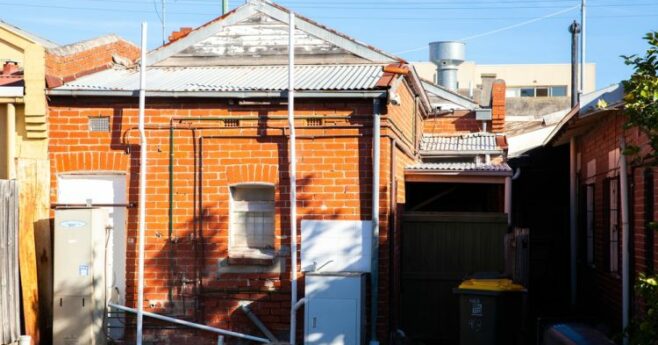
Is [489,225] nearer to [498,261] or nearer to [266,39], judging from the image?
[498,261]

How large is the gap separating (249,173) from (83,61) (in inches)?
137

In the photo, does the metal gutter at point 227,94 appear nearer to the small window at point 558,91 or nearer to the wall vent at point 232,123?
the wall vent at point 232,123

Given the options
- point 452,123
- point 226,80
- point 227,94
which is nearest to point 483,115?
point 452,123

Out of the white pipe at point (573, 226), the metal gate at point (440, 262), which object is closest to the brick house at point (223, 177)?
the metal gate at point (440, 262)

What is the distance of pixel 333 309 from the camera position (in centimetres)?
1305

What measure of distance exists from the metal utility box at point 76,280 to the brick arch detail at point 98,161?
0.94m

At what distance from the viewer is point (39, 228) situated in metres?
13.7

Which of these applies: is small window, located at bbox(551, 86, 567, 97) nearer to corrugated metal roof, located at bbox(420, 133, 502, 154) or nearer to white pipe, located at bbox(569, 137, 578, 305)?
corrugated metal roof, located at bbox(420, 133, 502, 154)

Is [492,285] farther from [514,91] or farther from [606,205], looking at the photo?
[514,91]

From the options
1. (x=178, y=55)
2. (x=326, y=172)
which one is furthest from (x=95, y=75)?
(x=326, y=172)

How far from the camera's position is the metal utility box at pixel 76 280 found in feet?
43.7

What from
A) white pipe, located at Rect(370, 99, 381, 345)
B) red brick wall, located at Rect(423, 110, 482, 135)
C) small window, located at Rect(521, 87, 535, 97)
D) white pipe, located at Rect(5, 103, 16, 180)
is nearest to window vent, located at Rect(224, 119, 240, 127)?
white pipe, located at Rect(370, 99, 381, 345)

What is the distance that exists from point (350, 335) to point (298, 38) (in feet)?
17.6

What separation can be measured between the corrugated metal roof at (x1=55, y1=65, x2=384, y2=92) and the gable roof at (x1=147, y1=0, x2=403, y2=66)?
271 millimetres
